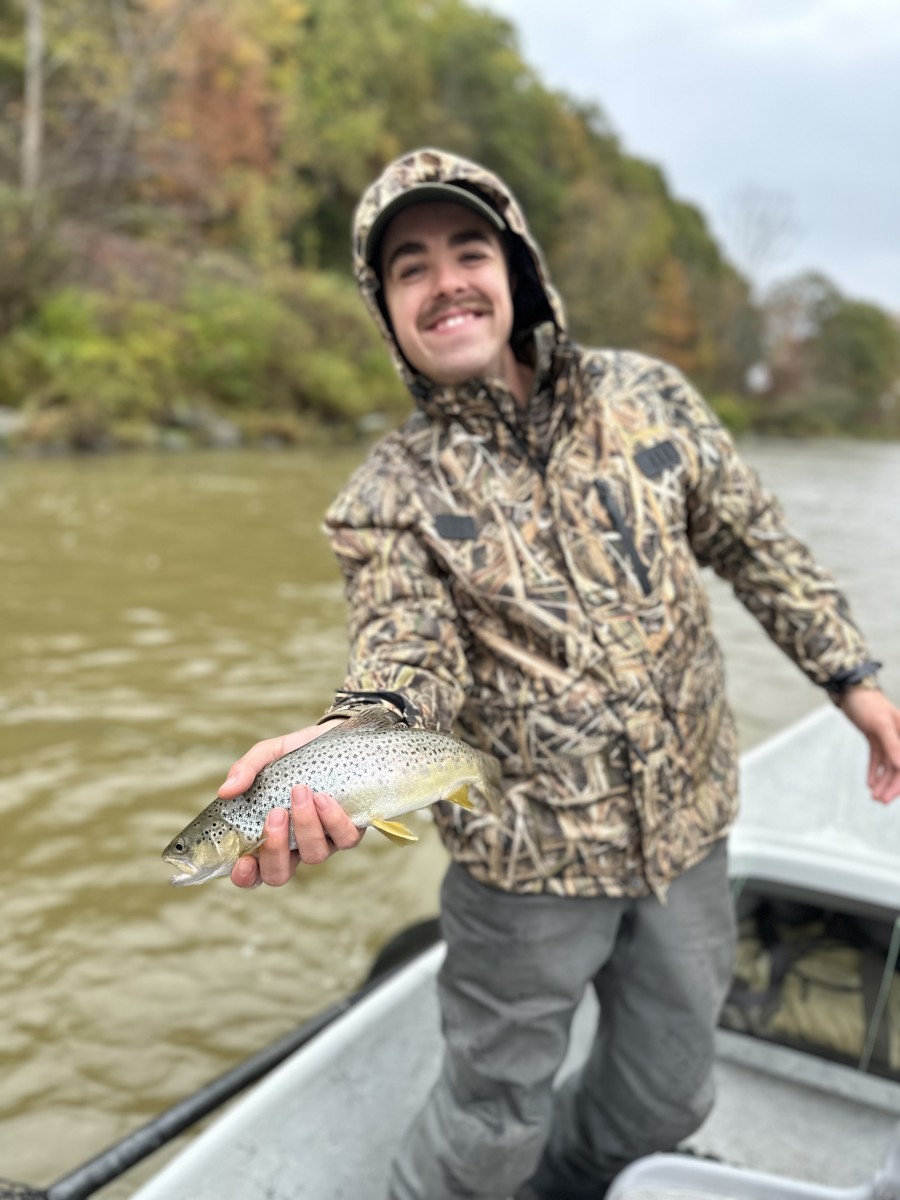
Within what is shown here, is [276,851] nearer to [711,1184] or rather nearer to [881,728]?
[711,1184]

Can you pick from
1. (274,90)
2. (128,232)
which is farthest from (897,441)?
(128,232)

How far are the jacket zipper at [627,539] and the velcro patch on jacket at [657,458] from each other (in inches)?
5.1

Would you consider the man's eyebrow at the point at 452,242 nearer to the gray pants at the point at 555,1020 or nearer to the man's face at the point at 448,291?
the man's face at the point at 448,291

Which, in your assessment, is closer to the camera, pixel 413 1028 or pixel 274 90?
pixel 413 1028

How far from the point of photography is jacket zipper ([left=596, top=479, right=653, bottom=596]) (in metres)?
2.08

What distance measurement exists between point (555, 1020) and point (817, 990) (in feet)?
5.05

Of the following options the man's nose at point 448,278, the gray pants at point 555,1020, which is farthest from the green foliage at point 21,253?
the gray pants at point 555,1020

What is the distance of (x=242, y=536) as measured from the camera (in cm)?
1277

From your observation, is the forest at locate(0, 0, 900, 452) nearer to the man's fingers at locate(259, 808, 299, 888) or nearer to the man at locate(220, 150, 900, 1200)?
the man at locate(220, 150, 900, 1200)

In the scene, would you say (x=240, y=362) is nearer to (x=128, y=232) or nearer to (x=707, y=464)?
(x=128, y=232)

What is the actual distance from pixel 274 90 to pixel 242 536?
94.9 feet

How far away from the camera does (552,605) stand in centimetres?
200

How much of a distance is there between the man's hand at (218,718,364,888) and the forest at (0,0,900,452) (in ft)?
57.8

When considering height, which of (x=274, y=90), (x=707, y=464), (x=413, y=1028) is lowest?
(x=413, y=1028)
